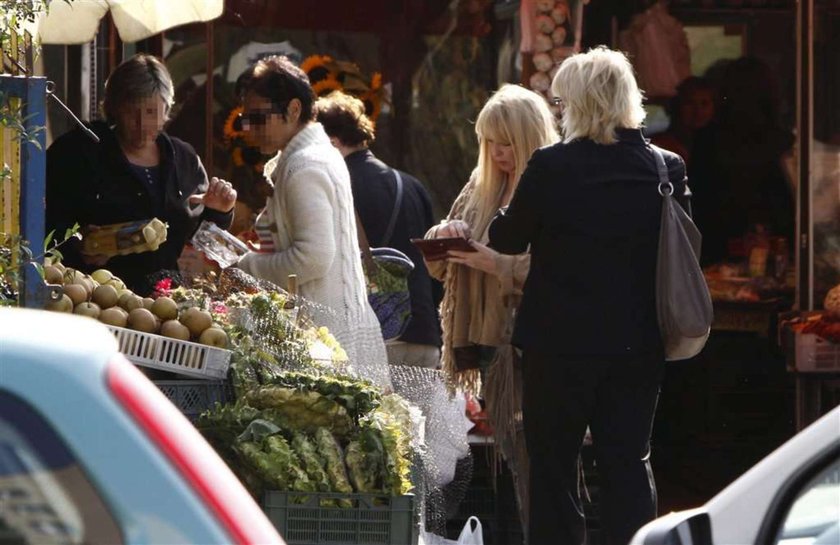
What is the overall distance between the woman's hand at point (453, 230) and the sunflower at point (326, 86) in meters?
2.99

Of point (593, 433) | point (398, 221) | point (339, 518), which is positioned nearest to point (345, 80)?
point (398, 221)

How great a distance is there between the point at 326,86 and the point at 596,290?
159 inches

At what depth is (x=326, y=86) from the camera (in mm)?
9422

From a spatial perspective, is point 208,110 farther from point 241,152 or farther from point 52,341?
point 52,341


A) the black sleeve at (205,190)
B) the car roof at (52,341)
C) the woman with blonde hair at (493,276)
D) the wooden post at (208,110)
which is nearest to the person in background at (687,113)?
the wooden post at (208,110)

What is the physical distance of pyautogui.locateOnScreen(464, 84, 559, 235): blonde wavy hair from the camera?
655 cm

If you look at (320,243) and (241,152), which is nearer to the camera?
(320,243)

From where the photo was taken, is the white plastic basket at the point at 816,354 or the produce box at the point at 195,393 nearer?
the produce box at the point at 195,393

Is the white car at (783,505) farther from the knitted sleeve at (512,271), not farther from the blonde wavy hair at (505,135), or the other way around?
the blonde wavy hair at (505,135)

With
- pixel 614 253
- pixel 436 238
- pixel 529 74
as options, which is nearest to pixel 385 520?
pixel 614 253

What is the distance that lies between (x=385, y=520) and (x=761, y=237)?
5.55m

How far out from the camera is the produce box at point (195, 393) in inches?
201

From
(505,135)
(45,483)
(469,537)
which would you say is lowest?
(469,537)

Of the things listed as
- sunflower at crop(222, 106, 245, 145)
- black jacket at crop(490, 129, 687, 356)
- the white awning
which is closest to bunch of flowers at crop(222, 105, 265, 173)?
sunflower at crop(222, 106, 245, 145)
